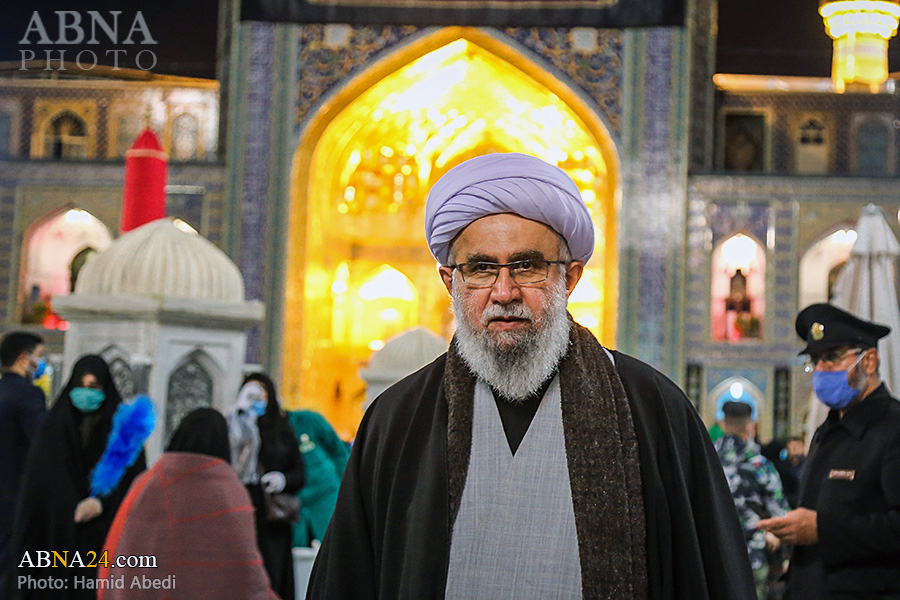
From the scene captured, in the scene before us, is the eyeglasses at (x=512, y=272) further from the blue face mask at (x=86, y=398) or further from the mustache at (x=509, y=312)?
the blue face mask at (x=86, y=398)

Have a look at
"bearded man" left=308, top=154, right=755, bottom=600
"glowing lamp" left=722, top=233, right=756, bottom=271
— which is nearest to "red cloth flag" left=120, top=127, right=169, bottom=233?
"glowing lamp" left=722, top=233, right=756, bottom=271

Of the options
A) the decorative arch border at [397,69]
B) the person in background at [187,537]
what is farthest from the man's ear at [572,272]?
the decorative arch border at [397,69]

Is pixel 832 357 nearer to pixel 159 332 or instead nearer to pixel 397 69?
pixel 159 332

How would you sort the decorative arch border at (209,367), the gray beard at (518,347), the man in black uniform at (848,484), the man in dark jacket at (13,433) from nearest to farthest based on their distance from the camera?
the gray beard at (518,347), the man in black uniform at (848,484), the man in dark jacket at (13,433), the decorative arch border at (209,367)

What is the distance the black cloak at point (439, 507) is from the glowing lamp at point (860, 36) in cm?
1360

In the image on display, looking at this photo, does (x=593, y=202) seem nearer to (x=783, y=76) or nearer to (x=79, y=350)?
(x=783, y=76)

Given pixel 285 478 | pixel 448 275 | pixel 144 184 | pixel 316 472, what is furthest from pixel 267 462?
pixel 144 184

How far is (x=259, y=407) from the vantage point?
179 inches

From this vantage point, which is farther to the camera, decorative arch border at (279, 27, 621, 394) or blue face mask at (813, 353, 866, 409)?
decorative arch border at (279, 27, 621, 394)

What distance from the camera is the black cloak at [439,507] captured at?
163 centimetres

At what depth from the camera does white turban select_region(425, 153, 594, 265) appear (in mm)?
1745

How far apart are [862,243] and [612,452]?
10.6ft

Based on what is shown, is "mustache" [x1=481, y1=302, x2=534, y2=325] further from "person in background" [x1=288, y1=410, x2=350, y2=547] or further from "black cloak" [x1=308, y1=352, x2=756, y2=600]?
"person in background" [x1=288, y1=410, x2=350, y2=547]

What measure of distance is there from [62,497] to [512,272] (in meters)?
2.60
